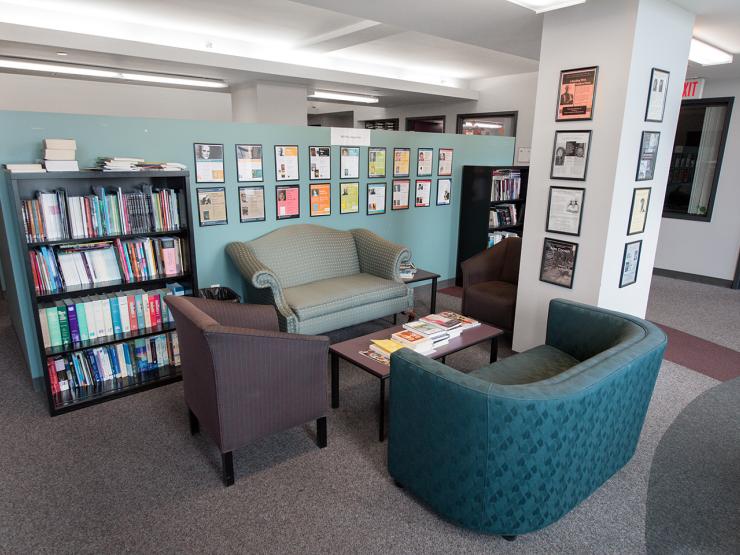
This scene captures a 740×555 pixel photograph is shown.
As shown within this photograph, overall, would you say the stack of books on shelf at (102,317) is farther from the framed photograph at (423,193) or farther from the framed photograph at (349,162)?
the framed photograph at (423,193)

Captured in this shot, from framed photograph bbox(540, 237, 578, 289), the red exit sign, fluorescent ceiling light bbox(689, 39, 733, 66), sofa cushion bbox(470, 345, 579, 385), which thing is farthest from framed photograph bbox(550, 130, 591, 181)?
the red exit sign

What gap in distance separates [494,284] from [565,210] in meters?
1.20

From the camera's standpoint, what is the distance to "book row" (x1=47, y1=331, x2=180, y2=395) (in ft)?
10.5

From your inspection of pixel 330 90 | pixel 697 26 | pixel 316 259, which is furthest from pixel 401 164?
pixel 330 90

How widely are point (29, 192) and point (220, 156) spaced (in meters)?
1.33

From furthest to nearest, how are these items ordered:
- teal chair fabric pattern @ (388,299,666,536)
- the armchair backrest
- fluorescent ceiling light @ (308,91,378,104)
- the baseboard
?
fluorescent ceiling light @ (308,91,378,104) < the baseboard < the armchair backrest < teal chair fabric pattern @ (388,299,666,536)

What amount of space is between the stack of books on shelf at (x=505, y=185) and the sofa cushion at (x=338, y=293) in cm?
212

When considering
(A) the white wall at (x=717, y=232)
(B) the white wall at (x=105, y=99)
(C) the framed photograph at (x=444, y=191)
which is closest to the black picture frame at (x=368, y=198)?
(C) the framed photograph at (x=444, y=191)

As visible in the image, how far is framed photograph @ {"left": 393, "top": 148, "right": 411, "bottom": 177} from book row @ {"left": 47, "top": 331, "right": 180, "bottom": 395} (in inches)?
111

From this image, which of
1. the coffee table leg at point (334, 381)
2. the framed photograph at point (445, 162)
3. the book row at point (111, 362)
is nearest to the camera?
the coffee table leg at point (334, 381)

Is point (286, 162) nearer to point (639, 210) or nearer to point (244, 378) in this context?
point (244, 378)

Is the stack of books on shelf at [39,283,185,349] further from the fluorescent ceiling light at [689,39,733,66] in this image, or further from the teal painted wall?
the fluorescent ceiling light at [689,39,733,66]

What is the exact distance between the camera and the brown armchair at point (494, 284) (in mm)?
4137

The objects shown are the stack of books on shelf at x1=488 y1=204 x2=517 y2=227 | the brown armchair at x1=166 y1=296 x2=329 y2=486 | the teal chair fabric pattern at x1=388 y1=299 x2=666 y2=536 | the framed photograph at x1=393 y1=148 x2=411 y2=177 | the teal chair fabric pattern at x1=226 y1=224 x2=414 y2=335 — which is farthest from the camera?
the stack of books on shelf at x1=488 y1=204 x2=517 y2=227
